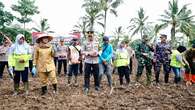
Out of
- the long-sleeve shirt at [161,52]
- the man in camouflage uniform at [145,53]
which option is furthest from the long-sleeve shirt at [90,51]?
the long-sleeve shirt at [161,52]

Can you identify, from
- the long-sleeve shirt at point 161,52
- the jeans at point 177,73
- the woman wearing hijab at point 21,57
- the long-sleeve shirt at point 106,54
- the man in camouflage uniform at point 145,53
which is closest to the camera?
the woman wearing hijab at point 21,57

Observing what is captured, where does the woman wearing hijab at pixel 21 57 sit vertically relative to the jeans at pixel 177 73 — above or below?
above

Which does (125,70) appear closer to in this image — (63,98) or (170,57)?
(170,57)

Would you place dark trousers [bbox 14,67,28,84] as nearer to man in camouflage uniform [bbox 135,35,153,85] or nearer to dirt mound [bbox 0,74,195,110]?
dirt mound [bbox 0,74,195,110]

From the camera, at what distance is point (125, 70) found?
11867mm

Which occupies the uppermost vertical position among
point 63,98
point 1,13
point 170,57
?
point 1,13

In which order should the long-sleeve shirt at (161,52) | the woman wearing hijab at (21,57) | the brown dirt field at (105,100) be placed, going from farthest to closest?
the long-sleeve shirt at (161,52)
the woman wearing hijab at (21,57)
the brown dirt field at (105,100)

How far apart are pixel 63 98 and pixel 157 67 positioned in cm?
412

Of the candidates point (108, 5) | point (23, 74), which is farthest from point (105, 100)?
point (108, 5)

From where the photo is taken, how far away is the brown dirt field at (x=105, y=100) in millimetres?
7820

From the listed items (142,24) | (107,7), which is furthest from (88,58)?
(142,24)

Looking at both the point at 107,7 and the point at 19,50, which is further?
the point at 107,7

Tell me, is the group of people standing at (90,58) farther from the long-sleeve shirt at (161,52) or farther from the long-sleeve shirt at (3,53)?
the long-sleeve shirt at (3,53)

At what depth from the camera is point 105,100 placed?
8.63 meters
